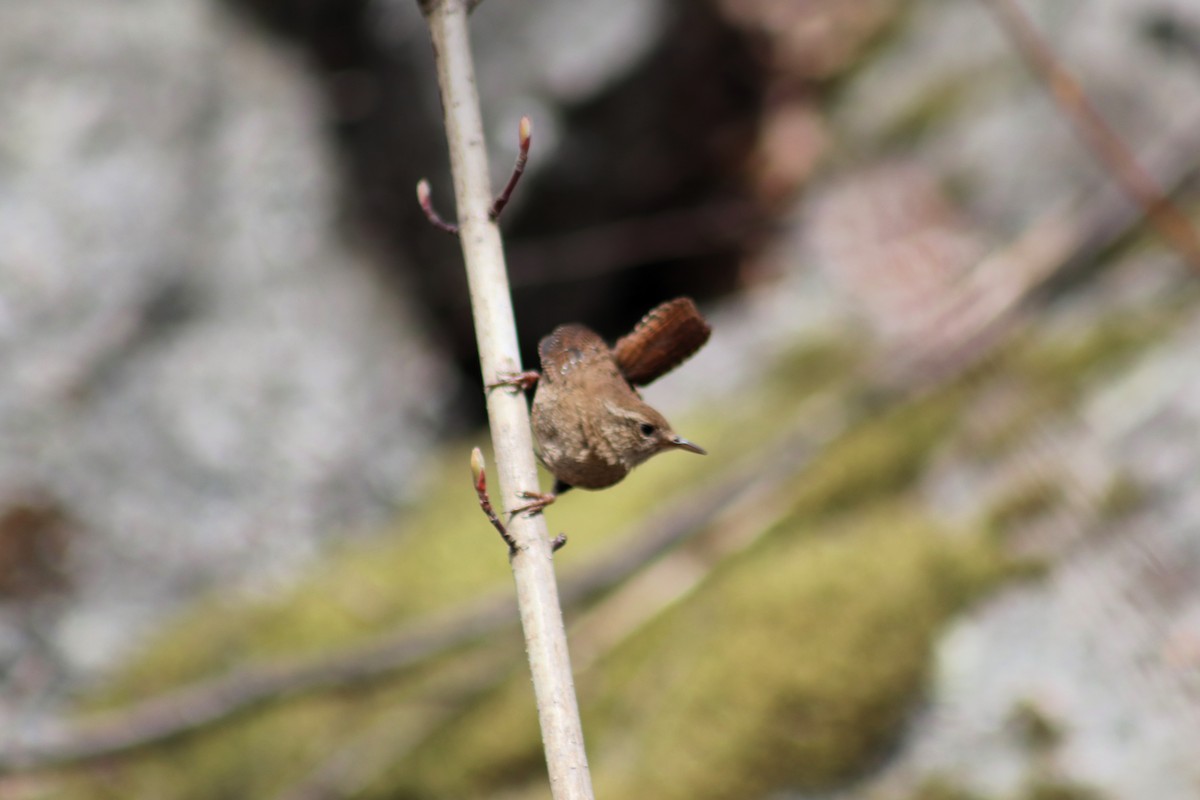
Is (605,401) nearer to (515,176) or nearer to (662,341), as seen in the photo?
(662,341)

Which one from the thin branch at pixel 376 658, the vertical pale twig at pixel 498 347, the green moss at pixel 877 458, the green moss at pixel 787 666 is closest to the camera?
the vertical pale twig at pixel 498 347

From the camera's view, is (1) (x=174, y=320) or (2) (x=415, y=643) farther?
(1) (x=174, y=320)

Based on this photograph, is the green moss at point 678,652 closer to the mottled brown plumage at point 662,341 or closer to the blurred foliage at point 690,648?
the blurred foliage at point 690,648

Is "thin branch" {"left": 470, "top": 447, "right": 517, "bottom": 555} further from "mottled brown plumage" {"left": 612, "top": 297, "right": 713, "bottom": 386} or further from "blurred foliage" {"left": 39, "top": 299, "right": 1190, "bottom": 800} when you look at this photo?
"blurred foliage" {"left": 39, "top": 299, "right": 1190, "bottom": 800}

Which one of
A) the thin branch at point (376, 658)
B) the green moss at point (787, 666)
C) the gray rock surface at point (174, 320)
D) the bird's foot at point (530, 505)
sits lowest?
the bird's foot at point (530, 505)

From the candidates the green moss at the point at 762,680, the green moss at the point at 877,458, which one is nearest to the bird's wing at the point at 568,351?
the green moss at the point at 762,680

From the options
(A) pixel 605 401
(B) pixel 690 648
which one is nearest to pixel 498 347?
(A) pixel 605 401
